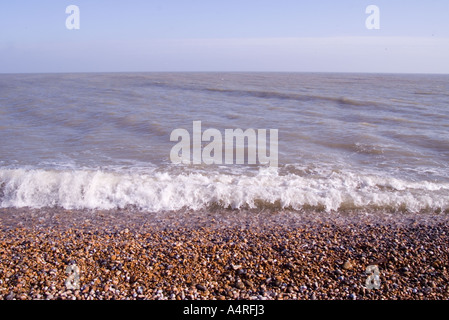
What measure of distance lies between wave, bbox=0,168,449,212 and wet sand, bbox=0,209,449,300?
0.56m

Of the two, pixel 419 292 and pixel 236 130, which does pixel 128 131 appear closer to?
pixel 236 130

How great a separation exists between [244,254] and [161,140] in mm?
8408

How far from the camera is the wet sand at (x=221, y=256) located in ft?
13.9

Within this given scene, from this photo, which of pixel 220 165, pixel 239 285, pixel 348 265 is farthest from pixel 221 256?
pixel 220 165

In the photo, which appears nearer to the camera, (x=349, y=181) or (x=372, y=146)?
(x=349, y=181)

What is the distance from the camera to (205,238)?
5.60 meters

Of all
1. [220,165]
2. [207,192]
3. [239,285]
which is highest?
[220,165]

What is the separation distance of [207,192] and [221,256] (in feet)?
9.15

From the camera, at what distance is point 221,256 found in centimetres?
498

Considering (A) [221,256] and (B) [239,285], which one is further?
(A) [221,256]

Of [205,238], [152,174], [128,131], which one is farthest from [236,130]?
[205,238]

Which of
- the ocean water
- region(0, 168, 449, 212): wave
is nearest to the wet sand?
region(0, 168, 449, 212): wave

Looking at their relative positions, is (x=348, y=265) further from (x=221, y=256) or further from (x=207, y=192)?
(x=207, y=192)

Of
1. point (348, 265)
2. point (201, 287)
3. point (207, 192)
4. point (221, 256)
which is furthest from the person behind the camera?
point (207, 192)
